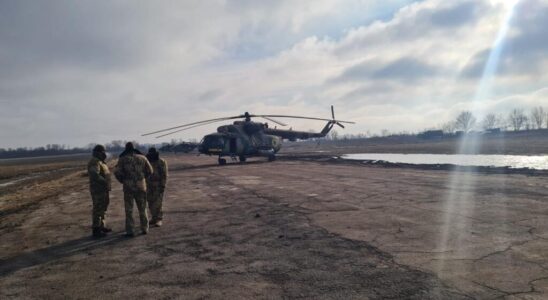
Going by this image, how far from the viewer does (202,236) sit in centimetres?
764

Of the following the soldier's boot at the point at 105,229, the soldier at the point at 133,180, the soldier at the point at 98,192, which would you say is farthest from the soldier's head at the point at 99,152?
the soldier's boot at the point at 105,229

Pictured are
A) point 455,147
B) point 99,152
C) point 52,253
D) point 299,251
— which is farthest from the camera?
point 455,147

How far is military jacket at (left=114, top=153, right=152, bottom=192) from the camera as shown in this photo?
800 centimetres

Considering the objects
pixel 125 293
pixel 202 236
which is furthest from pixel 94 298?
pixel 202 236

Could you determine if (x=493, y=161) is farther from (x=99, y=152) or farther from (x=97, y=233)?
(x=97, y=233)

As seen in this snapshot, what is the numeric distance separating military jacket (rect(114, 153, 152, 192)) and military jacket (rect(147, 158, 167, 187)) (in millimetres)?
737

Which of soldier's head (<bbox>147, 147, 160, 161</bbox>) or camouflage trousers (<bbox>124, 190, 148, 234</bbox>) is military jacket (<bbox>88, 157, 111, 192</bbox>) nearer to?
camouflage trousers (<bbox>124, 190, 148, 234</bbox>)

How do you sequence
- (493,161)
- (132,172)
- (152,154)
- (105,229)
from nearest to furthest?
1. (132,172)
2. (105,229)
3. (152,154)
4. (493,161)

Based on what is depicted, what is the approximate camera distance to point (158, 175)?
900cm

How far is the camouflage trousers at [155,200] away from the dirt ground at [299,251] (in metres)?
0.45

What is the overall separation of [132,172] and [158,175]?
1001mm

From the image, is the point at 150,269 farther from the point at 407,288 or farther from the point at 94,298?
the point at 407,288

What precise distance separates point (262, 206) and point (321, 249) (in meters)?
4.64

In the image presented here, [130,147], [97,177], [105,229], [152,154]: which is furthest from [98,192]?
[152,154]
